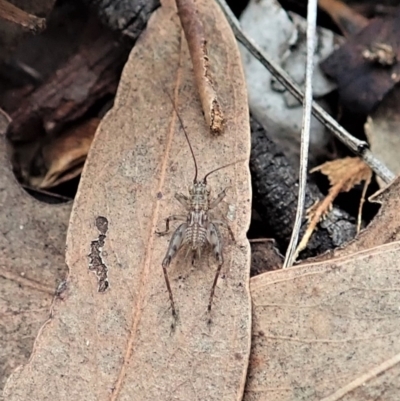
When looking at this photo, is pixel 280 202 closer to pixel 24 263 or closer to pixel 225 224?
pixel 225 224

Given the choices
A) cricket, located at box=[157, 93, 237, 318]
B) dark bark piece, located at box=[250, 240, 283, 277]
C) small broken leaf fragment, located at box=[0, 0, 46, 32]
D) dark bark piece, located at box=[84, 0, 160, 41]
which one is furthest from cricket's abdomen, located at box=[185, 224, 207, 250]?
small broken leaf fragment, located at box=[0, 0, 46, 32]

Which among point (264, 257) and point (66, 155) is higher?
point (66, 155)

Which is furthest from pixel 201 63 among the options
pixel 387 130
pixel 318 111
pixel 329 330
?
pixel 329 330

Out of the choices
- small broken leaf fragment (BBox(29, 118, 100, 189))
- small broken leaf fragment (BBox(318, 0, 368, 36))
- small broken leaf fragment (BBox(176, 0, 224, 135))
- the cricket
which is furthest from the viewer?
small broken leaf fragment (BBox(318, 0, 368, 36))

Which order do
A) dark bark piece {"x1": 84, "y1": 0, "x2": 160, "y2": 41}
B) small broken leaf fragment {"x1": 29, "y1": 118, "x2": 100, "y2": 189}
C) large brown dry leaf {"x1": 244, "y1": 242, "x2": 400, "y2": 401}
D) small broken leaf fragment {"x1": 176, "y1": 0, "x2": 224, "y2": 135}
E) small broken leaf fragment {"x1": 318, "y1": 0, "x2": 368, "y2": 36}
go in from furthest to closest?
small broken leaf fragment {"x1": 318, "y1": 0, "x2": 368, "y2": 36} < small broken leaf fragment {"x1": 29, "y1": 118, "x2": 100, "y2": 189} < dark bark piece {"x1": 84, "y1": 0, "x2": 160, "y2": 41} < small broken leaf fragment {"x1": 176, "y1": 0, "x2": 224, "y2": 135} < large brown dry leaf {"x1": 244, "y1": 242, "x2": 400, "y2": 401}

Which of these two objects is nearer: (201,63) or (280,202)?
(201,63)

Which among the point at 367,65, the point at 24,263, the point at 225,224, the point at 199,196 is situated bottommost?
the point at 24,263

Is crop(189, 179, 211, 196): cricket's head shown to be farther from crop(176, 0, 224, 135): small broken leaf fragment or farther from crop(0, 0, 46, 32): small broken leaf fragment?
crop(0, 0, 46, 32): small broken leaf fragment
